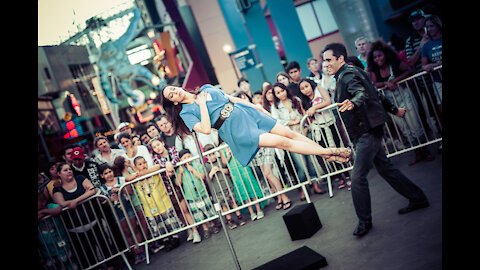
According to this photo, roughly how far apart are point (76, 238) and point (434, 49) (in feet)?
20.0

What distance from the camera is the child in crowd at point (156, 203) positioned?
18.5 feet

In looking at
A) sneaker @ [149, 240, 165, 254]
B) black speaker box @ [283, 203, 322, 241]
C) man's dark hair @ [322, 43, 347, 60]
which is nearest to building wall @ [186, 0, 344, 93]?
sneaker @ [149, 240, 165, 254]

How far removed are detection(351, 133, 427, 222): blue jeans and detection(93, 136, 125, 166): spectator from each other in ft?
13.3

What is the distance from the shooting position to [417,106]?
566 cm

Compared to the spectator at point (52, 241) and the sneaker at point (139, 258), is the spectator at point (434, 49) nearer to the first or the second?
the sneaker at point (139, 258)

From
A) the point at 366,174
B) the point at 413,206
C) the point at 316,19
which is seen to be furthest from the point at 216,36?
the point at 413,206

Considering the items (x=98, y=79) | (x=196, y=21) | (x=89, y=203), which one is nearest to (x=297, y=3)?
(x=196, y=21)

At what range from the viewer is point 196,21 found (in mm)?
14250

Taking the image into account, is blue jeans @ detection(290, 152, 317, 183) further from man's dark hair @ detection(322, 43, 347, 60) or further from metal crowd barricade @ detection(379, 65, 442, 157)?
man's dark hair @ detection(322, 43, 347, 60)

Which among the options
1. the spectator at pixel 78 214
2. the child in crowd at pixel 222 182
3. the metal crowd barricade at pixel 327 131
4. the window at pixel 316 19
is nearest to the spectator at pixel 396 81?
the metal crowd barricade at pixel 327 131

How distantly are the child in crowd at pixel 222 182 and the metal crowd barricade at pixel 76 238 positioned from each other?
160 cm

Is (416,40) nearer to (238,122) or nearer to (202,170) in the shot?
(202,170)

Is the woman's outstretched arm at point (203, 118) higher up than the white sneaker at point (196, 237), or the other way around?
the woman's outstretched arm at point (203, 118)
